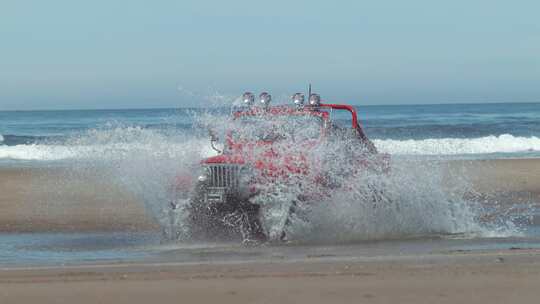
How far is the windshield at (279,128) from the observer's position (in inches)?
488

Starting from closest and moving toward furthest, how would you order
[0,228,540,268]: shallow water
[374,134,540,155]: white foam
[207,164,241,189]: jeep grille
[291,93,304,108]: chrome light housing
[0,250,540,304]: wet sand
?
[0,250,540,304]: wet sand < [0,228,540,268]: shallow water < [207,164,241,189]: jeep grille < [291,93,304,108]: chrome light housing < [374,134,540,155]: white foam

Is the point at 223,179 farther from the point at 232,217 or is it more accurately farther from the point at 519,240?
the point at 519,240

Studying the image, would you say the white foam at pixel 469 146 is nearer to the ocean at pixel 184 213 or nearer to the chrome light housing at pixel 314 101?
the ocean at pixel 184 213

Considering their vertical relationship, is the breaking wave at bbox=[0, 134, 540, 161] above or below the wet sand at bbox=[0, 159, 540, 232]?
below

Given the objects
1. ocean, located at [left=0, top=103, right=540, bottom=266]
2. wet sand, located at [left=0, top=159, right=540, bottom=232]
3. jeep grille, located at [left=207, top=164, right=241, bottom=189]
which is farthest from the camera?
wet sand, located at [left=0, top=159, right=540, bottom=232]

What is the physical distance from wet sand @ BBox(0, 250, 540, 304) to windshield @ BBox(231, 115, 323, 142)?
10.8 ft

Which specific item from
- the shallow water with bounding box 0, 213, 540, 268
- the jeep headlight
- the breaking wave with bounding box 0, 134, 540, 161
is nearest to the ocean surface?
the breaking wave with bounding box 0, 134, 540, 161

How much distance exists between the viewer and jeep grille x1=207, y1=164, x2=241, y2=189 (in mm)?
11406

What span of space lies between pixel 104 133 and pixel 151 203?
2.08m

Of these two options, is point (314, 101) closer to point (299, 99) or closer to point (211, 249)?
point (299, 99)

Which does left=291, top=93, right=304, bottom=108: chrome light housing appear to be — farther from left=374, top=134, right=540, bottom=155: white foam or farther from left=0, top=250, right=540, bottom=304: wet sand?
left=374, top=134, right=540, bottom=155: white foam

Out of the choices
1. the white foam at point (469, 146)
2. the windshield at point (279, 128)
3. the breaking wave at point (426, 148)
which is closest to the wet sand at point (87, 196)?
the windshield at point (279, 128)

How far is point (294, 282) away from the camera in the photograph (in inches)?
311

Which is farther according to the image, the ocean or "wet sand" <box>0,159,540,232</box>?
"wet sand" <box>0,159,540,232</box>
